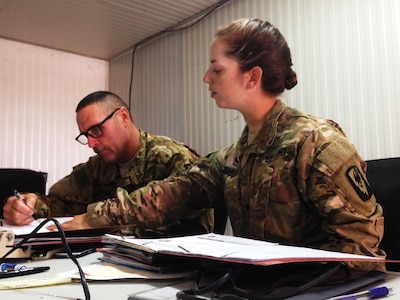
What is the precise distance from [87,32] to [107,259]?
2.48 meters

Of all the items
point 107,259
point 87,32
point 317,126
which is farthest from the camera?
point 87,32

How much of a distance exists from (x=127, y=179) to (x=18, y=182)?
0.81m

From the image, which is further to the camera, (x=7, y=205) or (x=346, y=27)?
(x=346, y=27)

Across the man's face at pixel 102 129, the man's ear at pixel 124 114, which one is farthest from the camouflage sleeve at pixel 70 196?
the man's ear at pixel 124 114

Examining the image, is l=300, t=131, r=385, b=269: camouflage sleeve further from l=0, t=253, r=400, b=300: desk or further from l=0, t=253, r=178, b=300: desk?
l=0, t=253, r=178, b=300: desk

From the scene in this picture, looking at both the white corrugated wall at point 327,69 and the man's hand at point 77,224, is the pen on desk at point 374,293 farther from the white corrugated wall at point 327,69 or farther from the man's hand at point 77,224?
the white corrugated wall at point 327,69

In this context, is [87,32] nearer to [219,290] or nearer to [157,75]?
[157,75]

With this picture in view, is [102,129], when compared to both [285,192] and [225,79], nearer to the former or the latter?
[225,79]

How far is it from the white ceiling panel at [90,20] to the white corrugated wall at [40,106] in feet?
0.42

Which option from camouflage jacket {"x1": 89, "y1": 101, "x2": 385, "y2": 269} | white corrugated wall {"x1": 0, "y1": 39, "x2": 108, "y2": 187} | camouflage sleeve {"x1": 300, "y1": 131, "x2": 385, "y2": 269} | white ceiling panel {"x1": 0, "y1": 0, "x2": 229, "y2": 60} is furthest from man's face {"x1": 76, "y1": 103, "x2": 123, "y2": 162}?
white corrugated wall {"x1": 0, "y1": 39, "x2": 108, "y2": 187}

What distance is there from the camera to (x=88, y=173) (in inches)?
71.9

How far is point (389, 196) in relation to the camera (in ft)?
3.84

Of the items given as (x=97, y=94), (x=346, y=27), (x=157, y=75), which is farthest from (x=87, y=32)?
(x=346, y=27)

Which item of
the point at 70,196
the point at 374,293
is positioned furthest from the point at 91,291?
the point at 70,196
